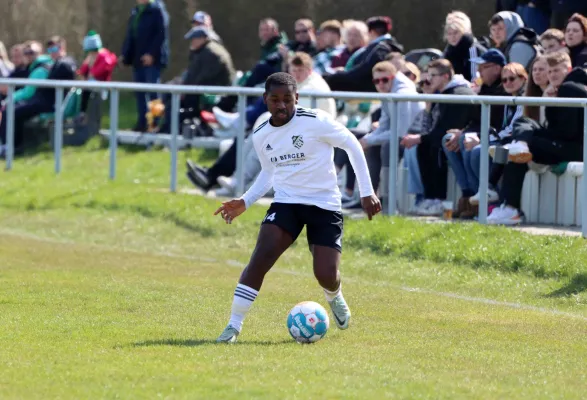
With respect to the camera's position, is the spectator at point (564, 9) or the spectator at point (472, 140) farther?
the spectator at point (564, 9)

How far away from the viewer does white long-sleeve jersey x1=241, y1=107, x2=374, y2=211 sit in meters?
9.00

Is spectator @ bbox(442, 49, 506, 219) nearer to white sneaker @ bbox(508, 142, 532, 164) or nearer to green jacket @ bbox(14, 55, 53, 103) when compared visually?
white sneaker @ bbox(508, 142, 532, 164)

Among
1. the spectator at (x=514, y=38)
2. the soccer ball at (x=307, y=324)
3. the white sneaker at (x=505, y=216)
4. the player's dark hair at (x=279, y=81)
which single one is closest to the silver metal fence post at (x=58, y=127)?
the spectator at (x=514, y=38)

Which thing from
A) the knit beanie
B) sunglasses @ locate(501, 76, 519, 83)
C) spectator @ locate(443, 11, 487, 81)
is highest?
spectator @ locate(443, 11, 487, 81)

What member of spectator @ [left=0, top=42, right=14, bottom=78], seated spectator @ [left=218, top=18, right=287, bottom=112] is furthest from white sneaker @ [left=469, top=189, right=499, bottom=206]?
spectator @ [left=0, top=42, right=14, bottom=78]

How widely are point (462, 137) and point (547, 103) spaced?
1.38 meters

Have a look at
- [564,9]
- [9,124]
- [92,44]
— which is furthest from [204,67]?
[564,9]

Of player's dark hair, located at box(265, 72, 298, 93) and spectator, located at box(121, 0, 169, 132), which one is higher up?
player's dark hair, located at box(265, 72, 298, 93)

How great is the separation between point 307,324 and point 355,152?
4.12 ft

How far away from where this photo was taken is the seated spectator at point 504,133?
1309 cm

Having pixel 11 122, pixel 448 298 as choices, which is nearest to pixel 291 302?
pixel 448 298

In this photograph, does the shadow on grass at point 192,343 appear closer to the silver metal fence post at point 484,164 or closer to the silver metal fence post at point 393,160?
the silver metal fence post at point 484,164

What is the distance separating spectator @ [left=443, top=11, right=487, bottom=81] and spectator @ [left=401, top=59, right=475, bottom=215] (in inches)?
35.3

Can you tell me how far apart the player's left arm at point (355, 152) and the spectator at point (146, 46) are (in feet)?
40.0
